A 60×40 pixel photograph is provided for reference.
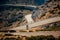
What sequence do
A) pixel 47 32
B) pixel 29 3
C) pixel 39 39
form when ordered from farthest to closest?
pixel 29 3, pixel 47 32, pixel 39 39

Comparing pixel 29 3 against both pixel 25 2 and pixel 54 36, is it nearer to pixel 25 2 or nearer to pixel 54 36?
pixel 25 2

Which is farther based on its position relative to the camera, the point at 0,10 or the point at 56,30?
the point at 0,10

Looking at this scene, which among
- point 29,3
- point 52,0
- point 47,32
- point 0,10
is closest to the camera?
point 47,32

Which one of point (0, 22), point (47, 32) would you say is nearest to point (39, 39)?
point (47, 32)

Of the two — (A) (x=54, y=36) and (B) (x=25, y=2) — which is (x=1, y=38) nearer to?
(A) (x=54, y=36)

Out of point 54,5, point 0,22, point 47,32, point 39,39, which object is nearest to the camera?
point 39,39

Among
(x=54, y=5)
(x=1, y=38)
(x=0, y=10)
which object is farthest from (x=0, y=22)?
(x=1, y=38)

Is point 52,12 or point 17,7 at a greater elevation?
point 52,12

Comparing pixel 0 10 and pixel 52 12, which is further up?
pixel 52 12

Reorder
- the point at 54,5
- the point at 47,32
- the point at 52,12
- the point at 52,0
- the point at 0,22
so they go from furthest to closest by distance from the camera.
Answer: the point at 0,22 → the point at 52,0 → the point at 54,5 → the point at 52,12 → the point at 47,32
